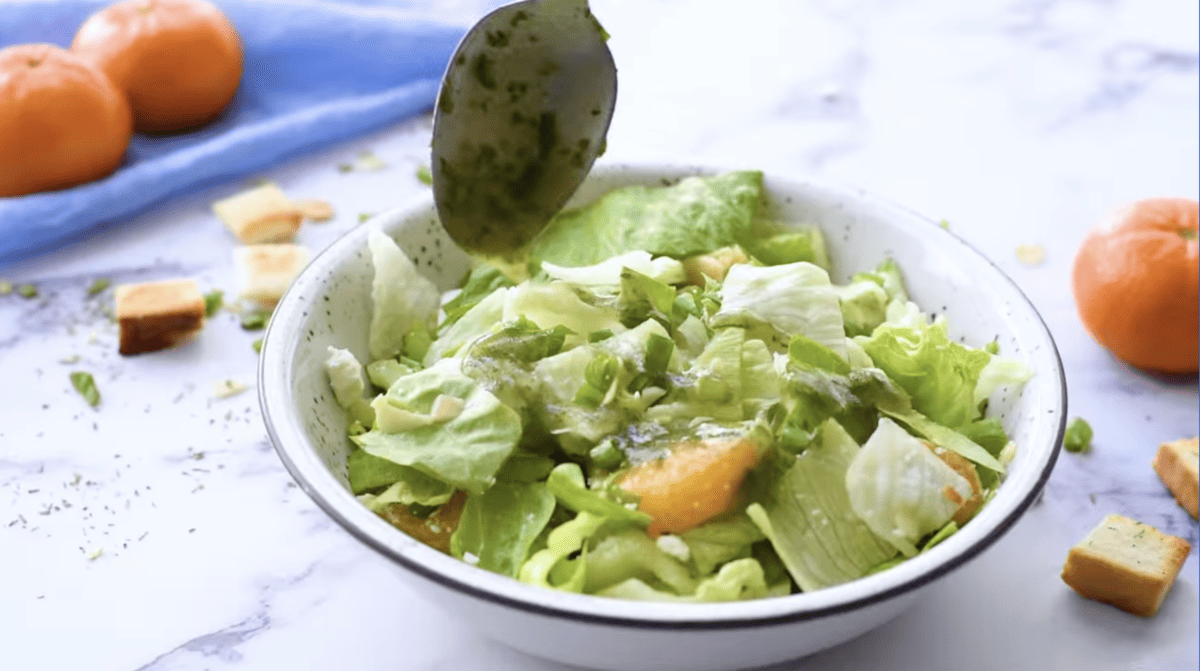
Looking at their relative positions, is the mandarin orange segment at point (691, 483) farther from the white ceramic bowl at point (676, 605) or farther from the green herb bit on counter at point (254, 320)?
the green herb bit on counter at point (254, 320)

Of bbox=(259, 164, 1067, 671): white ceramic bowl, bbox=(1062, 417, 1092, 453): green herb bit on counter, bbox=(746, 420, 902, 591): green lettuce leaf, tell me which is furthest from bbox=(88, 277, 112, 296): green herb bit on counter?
bbox=(1062, 417, 1092, 453): green herb bit on counter

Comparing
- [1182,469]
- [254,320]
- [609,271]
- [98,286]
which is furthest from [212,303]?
[1182,469]

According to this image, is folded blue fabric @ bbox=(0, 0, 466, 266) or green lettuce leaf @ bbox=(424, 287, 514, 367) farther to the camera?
folded blue fabric @ bbox=(0, 0, 466, 266)

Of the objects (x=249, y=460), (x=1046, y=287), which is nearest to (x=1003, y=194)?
(x=1046, y=287)

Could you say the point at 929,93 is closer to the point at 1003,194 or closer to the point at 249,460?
the point at 1003,194

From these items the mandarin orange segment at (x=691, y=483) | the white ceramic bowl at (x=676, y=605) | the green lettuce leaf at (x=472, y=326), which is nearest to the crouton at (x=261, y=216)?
the white ceramic bowl at (x=676, y=605)

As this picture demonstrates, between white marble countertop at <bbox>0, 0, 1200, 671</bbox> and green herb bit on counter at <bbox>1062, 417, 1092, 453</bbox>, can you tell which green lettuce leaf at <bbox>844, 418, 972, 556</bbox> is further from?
green herb bit on counter at <bbox>1062, 417, 1092, 453</bbox>
